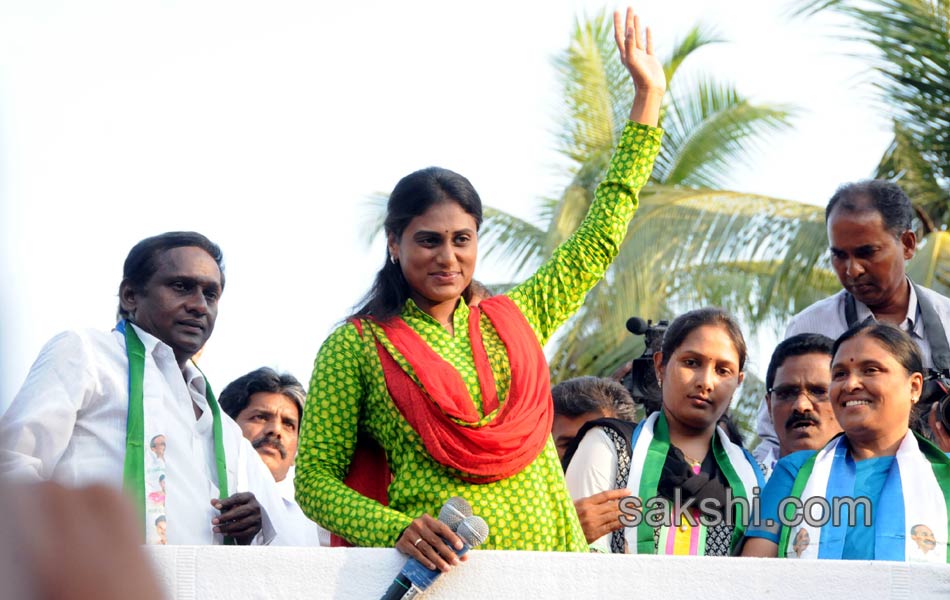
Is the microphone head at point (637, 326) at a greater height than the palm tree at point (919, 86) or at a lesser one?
lesser

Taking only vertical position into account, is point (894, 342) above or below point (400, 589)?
above

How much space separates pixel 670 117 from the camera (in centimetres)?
2020

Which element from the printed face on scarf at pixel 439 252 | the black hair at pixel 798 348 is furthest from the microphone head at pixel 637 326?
the printed face on scarf at pixel 439 252

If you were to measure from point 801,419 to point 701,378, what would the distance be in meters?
0.69

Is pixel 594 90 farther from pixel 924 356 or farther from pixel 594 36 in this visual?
pixel 924 356

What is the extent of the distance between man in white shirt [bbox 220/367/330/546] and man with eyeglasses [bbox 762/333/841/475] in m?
2.07

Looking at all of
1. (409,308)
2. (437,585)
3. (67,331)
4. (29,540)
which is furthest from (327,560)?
(29,540)

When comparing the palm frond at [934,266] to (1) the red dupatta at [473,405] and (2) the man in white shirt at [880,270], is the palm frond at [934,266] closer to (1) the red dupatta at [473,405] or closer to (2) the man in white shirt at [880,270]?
(2) the man in white shirt at [880,270]

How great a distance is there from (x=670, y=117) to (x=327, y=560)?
17.3m

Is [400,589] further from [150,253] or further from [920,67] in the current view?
[920,67]

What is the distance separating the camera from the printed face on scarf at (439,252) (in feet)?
12.6

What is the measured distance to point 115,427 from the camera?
3.93 metres

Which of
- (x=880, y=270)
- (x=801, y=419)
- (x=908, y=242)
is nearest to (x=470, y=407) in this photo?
(x=801, y=419)

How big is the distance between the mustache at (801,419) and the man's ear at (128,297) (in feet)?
7.83
